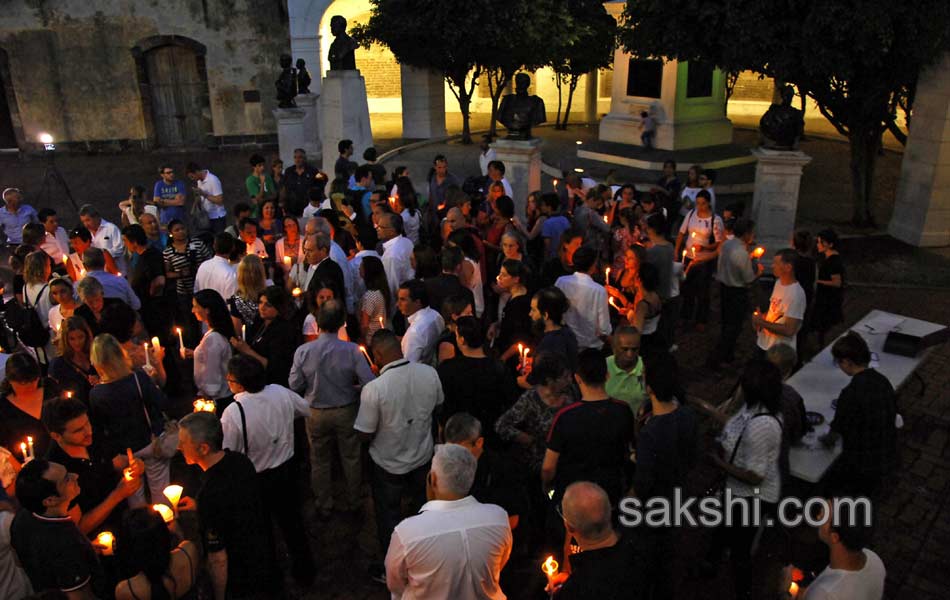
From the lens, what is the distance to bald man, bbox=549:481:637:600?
318 centimetres

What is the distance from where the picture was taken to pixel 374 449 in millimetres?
4836

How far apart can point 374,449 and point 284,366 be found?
4.39ft

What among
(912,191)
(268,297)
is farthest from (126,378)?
(912,191)

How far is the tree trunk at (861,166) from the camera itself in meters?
12.9

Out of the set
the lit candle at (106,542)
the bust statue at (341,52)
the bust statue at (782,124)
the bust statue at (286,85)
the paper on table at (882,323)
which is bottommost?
the paper on table at (882,323)

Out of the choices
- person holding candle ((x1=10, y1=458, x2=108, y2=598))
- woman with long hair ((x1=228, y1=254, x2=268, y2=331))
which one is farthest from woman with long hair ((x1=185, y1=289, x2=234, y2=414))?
person holding candle ((x1=10, y1=458, x2=108, y2=598))

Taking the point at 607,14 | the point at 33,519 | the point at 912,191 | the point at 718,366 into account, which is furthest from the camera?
the point at 607,14

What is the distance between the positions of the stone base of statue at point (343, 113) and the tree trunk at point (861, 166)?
28.3 ft

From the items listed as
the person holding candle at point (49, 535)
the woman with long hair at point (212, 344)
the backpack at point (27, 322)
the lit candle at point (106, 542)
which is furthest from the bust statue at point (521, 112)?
the person holding candle at point (49, 535)

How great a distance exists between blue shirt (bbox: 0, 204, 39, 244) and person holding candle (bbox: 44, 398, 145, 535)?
20.4 ft

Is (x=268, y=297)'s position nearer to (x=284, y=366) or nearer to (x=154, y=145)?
(x=284, y=366)

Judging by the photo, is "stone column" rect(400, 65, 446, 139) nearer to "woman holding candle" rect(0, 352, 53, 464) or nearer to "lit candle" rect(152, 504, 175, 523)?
"woman holding candle" rect(0, 352, 53, 464)

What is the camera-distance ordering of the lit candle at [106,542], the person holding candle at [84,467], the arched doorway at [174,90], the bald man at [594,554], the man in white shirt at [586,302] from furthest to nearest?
the arched doorway at [174,90] < the man in white shirt at [586,302] < the person holding candle at [84,467] < the lit candle at [106,542] < the bald man at [594,554]

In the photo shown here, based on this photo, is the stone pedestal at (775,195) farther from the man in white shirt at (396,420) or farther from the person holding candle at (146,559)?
the person holding candle at (146,559)
